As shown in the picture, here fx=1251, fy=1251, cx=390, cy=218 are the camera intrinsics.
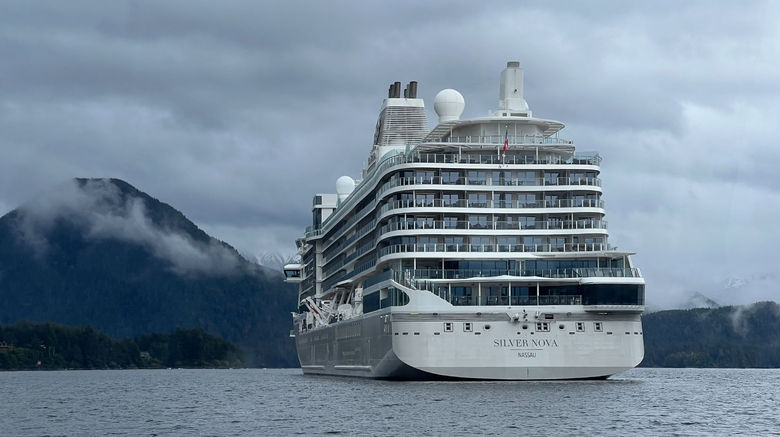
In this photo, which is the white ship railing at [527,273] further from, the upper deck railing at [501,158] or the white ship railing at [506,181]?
the upper deck railing at [501,158]

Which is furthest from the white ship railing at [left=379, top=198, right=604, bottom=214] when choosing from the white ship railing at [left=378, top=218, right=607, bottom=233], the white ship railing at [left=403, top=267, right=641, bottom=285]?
the white ship railing at [left=403, top=267, right=641, bottom=285]

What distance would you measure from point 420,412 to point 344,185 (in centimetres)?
7616

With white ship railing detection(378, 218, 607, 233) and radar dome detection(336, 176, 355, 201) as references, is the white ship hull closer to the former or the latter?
white ship railing detection(378, 218, 607, 233)

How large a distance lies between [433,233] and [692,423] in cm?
2737

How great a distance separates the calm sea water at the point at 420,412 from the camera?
5062 centimetres

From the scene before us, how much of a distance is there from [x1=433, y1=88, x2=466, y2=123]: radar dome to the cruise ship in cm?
9

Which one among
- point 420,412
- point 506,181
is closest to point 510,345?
Result: point 506,181

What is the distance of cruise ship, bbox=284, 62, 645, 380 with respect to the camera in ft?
240

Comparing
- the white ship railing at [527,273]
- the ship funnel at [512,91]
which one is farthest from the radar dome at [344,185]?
the white ship railing at [527,273]

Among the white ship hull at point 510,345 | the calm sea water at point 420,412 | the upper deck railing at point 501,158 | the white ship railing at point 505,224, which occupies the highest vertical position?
the upper deck railing at point 501,158

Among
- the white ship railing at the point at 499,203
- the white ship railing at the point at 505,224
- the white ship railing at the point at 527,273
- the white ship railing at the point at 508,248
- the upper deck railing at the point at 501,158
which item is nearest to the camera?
the white ship railing at the point at 527,273

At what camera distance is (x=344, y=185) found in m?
131

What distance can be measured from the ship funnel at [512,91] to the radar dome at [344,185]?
4425 cm

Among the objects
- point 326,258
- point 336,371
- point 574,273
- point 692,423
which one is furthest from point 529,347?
point 326,258
